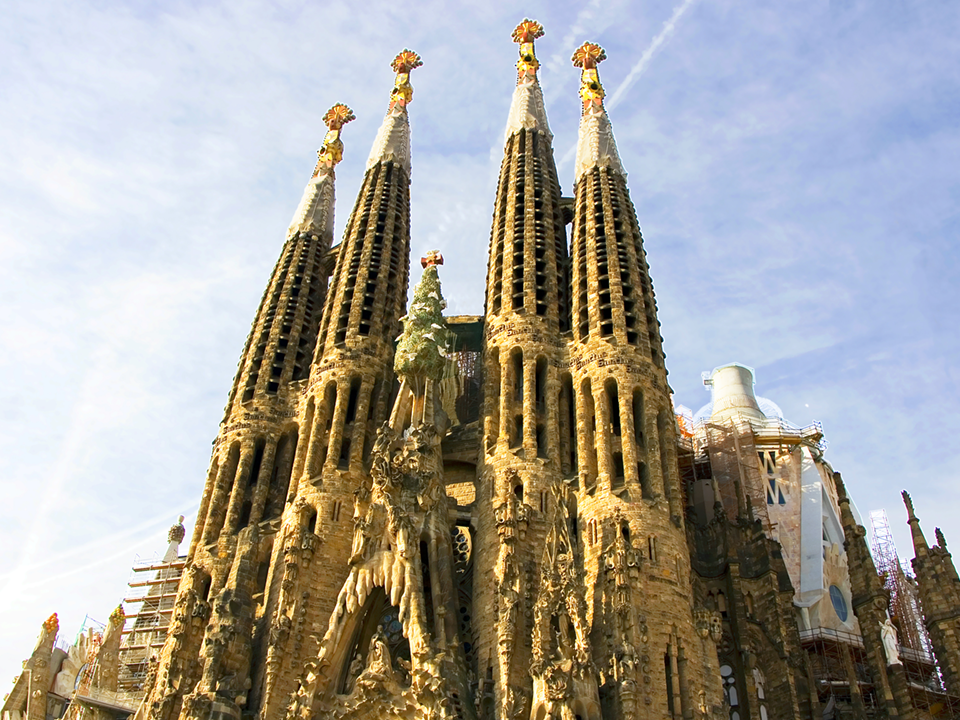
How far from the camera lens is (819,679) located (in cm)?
3091

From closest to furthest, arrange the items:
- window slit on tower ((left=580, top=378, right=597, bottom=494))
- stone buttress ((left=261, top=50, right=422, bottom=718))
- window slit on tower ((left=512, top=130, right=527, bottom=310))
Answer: stone buttress ((left=261, top=50, right=422, bottom=718)) < window slit on tower ((left=580, top=378, right=597, bottom=494)) < window slit on tower ((left=512, top=130, right=527, bottom=310))

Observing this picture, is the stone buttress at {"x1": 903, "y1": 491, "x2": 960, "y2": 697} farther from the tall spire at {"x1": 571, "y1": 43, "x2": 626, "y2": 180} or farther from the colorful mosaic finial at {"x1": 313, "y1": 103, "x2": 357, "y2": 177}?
the colorful mosaic finial at {"x1": 313, "y1": 103, "x2": 357, "y2": 177}

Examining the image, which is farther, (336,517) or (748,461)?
(748,461)

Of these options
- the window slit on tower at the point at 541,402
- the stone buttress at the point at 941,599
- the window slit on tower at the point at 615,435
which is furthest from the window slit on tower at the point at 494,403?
the stone buttress at the point at 941,599

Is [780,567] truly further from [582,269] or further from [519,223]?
[519,223]

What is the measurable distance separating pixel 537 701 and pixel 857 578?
13794 millimetres

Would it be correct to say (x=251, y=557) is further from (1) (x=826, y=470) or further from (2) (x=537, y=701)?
(1) (x=826, y=470)

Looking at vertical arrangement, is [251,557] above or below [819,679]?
above

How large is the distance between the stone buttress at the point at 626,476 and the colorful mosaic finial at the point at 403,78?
12.3 m

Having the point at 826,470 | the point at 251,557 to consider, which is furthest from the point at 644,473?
the point at 826,470

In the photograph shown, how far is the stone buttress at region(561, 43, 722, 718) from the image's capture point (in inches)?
904

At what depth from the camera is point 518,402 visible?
3023 cm

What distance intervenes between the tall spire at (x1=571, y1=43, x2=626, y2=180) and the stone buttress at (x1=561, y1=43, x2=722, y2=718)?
0.67ft

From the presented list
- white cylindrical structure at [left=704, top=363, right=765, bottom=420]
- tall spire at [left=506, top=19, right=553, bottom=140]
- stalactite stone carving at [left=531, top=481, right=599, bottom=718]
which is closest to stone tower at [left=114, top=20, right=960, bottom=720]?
stalactite stone carving at [left=531, top=481, right=599, bottom=718]
